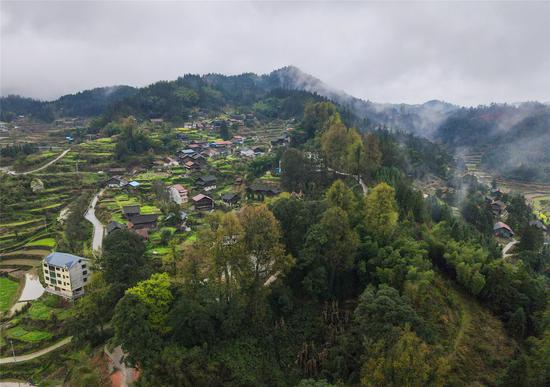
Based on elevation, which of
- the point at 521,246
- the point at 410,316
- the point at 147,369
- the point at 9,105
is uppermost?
Answer: the point at 9,105

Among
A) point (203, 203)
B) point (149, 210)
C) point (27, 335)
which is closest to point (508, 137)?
point (203, 203)

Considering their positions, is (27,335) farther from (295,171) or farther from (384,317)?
(295,171)

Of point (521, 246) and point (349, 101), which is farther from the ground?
point (349, 101)

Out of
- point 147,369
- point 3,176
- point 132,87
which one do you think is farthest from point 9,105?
point 147,369

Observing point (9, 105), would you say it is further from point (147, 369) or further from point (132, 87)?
point (147, 369)

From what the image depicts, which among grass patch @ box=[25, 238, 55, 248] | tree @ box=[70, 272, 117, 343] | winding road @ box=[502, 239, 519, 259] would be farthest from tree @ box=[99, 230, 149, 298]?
winding road @ box=[502, 239, 519, 259]

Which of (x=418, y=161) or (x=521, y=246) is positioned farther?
(x=418, y=161)

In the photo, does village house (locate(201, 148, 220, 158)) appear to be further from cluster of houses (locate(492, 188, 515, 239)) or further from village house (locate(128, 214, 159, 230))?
cluster of houses (locate(492, 188, 515, 239))
